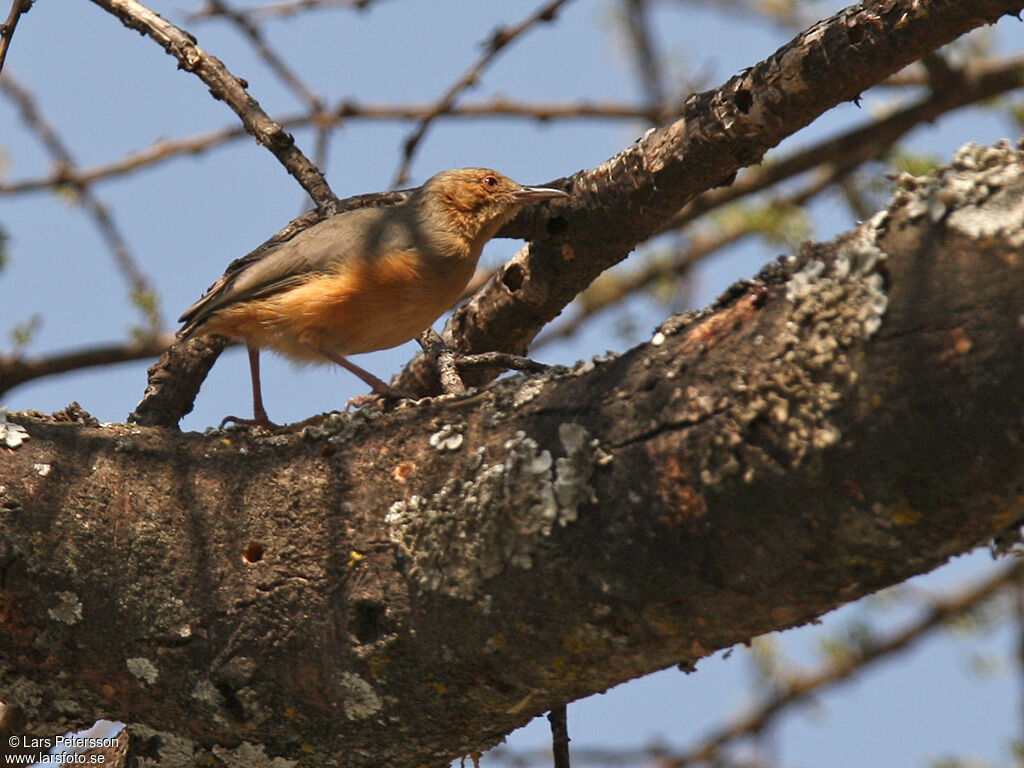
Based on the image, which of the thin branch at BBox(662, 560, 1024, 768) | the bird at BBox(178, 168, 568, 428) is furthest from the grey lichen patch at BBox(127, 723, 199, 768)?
the thin branch at BBox(662, 560, 1024, 768)

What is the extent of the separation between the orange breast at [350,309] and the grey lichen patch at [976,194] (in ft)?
11.1

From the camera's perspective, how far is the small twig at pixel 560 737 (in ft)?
10.9

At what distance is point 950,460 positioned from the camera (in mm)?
2150

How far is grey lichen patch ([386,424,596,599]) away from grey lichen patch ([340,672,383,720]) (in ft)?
1.13

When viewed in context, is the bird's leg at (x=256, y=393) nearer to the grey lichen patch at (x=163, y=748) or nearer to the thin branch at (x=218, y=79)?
the thin branch at (x=218, y=79)

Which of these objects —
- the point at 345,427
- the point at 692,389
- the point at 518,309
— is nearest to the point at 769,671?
the point at 518,309

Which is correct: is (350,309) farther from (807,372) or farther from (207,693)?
(807,372)

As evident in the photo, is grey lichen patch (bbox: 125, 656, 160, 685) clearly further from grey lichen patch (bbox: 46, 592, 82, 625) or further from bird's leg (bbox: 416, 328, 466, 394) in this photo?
bird's leg (bbox: 416, 328, 466, 394)

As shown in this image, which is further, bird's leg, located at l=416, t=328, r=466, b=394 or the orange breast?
the orange breast

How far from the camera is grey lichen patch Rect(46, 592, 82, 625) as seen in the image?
10.6 feet

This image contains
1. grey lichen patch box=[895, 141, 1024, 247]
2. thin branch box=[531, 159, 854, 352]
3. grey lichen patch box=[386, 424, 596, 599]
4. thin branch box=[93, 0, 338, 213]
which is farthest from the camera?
thin branch box=[531, 159, 854, 352]

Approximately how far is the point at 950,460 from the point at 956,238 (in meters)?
0.43

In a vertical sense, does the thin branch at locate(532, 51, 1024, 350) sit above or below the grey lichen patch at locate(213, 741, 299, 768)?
above

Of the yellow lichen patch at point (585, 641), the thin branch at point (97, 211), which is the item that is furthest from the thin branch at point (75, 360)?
the yellow lichen patch at point (585, 641)
